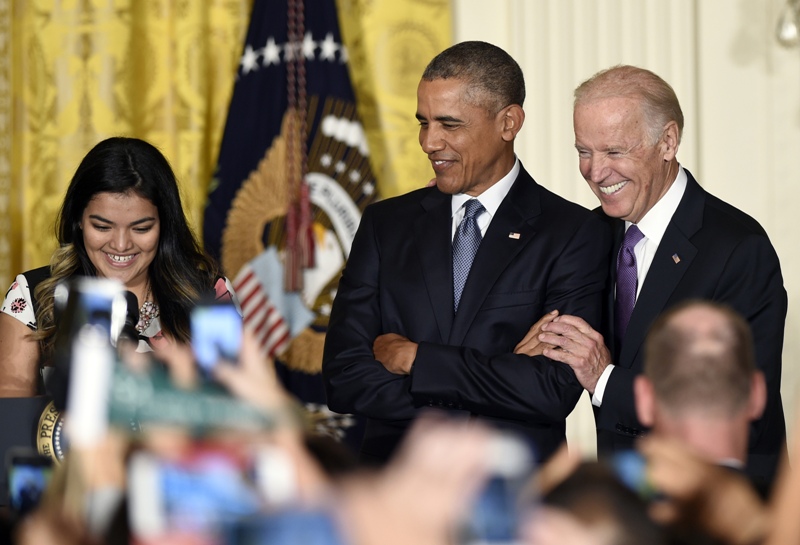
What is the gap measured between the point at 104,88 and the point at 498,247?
278 cm

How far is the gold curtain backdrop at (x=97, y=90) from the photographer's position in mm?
5191

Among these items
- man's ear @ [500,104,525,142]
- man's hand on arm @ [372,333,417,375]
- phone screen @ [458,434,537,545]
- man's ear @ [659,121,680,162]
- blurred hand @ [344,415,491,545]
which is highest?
man's ear @ [500,104,525,142]

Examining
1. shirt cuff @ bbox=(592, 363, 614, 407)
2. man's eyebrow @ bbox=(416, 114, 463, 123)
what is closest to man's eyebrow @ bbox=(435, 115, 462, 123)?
man's eyebrow @ bbox=(416, 114, 463, 123)

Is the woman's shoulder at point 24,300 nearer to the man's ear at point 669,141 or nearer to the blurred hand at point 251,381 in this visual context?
the man's ear at point 669,141

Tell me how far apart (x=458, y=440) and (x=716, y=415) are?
29.1 inches

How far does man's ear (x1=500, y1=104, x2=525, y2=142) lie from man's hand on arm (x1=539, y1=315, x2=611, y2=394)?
1.81ft

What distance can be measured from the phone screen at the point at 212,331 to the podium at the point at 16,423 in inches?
36.0

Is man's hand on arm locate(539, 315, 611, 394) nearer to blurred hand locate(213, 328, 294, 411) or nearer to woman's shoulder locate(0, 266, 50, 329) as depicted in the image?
woman's shoulder locate(0, 266, 50, 329)

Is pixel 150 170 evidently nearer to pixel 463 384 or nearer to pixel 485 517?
pixel 463 384

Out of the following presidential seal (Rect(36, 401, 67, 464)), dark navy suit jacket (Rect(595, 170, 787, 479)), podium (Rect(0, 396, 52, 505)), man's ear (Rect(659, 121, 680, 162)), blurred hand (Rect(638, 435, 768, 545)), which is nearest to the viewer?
blurred hand (Rect(638, 435, 768, 545))

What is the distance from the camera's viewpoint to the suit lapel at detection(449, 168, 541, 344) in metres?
3.04

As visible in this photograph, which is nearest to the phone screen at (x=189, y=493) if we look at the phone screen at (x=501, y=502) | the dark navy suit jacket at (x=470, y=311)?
the phone screen at (x=501, y=502)

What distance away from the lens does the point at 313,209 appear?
5.01 m

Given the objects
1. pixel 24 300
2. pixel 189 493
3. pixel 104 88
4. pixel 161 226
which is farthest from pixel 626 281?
pixel 104 88
